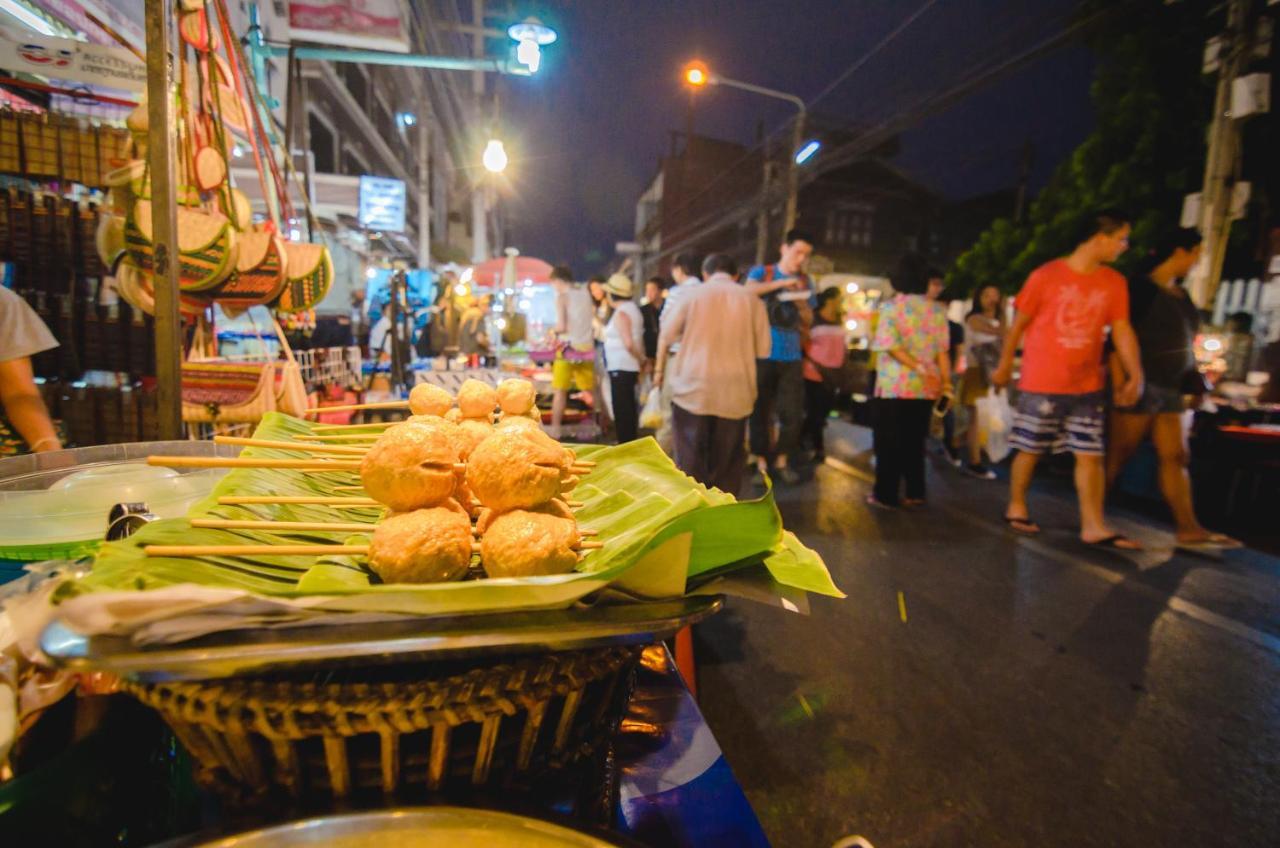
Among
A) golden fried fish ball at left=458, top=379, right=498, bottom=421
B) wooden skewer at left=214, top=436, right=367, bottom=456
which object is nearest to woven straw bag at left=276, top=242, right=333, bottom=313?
golden fried fish ball at left=458, top=379, right=498, bottom=421

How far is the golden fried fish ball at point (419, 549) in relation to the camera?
45.8 inches

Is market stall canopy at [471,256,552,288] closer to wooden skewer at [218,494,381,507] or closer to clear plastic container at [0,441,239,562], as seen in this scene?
clear plastic container at [0,441,239,562]

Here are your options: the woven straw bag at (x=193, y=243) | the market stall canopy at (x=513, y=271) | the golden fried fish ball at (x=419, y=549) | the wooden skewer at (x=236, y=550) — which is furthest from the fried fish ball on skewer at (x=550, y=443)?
the market stall canopy at (x=513, y=271)

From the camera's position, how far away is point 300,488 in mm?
1756

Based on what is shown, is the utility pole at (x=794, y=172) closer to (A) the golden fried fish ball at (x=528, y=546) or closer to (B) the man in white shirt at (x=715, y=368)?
(B) the man in white shirt at (x=715, y=368)

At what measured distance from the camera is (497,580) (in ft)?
3.12

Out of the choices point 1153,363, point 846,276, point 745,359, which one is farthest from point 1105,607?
point 846,276

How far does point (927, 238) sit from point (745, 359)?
131 feet

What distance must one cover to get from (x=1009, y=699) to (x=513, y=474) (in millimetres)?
2992

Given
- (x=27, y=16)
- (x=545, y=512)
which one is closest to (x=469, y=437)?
(x=545, y=512)

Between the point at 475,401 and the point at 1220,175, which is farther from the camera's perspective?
the point at 1220,175

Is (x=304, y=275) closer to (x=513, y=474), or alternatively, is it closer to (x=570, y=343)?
(x=513, y=474)

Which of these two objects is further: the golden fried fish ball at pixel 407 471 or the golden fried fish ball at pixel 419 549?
the golden fried fish ball at pixel 407 471

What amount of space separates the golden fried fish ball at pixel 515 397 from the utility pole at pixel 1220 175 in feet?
31.8
